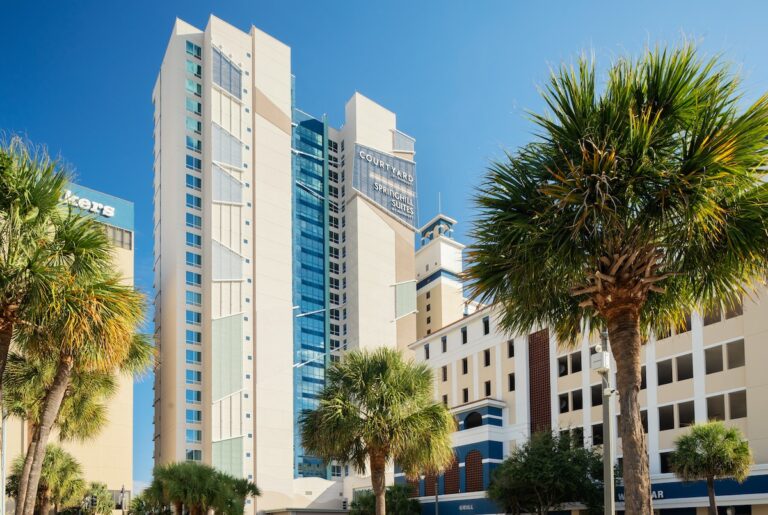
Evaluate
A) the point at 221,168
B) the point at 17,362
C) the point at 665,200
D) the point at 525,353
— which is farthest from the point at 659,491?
the point at 221,168

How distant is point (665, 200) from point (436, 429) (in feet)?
53.1

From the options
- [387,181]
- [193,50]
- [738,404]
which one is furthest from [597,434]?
[387,181]

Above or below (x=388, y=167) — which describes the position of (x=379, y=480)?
below

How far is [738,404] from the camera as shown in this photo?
45.3 meters

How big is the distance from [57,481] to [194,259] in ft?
208

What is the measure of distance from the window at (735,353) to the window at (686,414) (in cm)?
366

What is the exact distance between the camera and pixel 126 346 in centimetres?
1708

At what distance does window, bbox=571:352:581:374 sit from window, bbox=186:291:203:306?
198 feet

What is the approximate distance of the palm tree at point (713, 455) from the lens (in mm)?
37156

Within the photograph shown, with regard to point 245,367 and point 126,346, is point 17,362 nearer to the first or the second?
point 126,346

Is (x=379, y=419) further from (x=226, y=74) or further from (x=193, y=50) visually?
(x=193, y=50)

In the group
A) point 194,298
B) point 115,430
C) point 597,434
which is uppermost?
point 194,298

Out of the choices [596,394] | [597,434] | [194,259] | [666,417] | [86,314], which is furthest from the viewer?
[194,259]

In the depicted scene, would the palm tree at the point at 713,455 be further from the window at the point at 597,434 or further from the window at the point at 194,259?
the window at the point at 194,259
